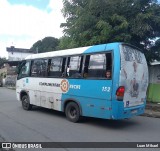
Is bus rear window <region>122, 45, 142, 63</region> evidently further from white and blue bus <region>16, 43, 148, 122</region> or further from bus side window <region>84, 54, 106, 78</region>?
bus side window <region>84, 54, 106, 78</region>

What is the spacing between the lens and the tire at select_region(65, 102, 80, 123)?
30.6ft

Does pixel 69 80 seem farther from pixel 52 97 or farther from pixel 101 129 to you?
pixel 101 129

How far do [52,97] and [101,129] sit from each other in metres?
2.89

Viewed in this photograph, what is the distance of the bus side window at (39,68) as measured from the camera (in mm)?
11073

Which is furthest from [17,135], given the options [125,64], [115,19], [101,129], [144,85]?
[115,19]

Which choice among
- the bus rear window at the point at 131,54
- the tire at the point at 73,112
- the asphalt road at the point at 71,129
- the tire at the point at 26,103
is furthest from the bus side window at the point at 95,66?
the tire at the point at 26,103

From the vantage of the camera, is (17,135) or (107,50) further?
(107,50)

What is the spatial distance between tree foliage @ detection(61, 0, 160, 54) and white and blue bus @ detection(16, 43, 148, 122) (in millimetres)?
4076

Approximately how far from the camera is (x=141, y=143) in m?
6.88

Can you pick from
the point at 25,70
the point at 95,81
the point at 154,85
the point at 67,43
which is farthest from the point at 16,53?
the point at 95,81

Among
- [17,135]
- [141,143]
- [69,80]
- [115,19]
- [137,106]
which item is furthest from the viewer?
[115,19]

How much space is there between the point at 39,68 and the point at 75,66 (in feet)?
8.48

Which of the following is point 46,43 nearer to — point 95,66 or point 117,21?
point 117,21

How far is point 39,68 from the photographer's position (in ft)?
37.6
